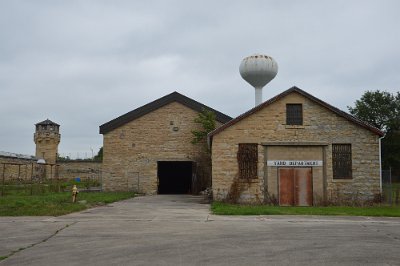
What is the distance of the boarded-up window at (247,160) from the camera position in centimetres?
2125

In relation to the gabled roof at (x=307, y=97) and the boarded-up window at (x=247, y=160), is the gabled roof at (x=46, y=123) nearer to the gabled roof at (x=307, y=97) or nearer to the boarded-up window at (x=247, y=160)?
the gabled roof at (x=307, y=97)

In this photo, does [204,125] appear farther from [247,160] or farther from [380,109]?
[380,109]

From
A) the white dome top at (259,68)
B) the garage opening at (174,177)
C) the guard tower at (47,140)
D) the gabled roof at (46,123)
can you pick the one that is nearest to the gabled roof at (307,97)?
the white dome top at (259,68)

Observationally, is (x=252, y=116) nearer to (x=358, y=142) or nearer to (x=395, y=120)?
(x=358, y=142)

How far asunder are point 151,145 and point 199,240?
19.9m

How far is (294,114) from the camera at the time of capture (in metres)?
21.7

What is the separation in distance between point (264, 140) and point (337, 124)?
3696mm

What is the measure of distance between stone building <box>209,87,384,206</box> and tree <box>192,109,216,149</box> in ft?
24.8

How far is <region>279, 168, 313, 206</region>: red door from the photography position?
21.2m

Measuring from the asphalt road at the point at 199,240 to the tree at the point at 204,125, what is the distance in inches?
546

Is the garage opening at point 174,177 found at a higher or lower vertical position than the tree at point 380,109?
lower

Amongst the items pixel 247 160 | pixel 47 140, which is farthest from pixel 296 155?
pixel 47 140

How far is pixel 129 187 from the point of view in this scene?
29.2 m

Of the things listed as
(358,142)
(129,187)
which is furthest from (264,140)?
(129,187)
